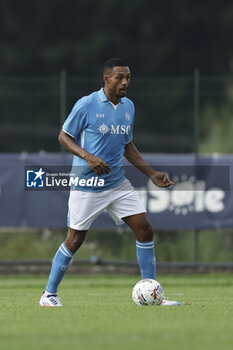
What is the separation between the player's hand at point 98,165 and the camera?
404 inches

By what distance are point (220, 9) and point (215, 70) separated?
99.3 inches

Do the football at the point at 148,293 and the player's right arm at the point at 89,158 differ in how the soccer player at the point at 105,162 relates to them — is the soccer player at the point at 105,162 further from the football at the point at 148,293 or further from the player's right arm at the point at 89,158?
the football at the point at 148,293

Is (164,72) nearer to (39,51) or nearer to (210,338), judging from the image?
(39,51)

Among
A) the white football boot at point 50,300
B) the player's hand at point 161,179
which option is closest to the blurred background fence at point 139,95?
the player's hand at point 161,179

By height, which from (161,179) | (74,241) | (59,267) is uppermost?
(161,179)

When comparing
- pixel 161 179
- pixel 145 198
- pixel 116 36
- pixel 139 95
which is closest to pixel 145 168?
pixel 161 179

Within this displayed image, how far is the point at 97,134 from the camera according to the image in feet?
35.0

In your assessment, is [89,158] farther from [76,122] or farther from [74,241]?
[74,241]

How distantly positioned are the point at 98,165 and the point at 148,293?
1316 millimetres

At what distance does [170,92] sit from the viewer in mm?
18453

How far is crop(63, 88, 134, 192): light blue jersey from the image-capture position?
10672 millimetres

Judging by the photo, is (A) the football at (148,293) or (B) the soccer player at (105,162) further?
(B) the soccer player at (105,162)

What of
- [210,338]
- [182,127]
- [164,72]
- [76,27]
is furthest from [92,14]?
[210,338]

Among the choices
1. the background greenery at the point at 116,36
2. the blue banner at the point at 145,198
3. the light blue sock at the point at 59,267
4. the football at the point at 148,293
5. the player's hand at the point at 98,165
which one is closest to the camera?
the player's hand at the point at 98,165
